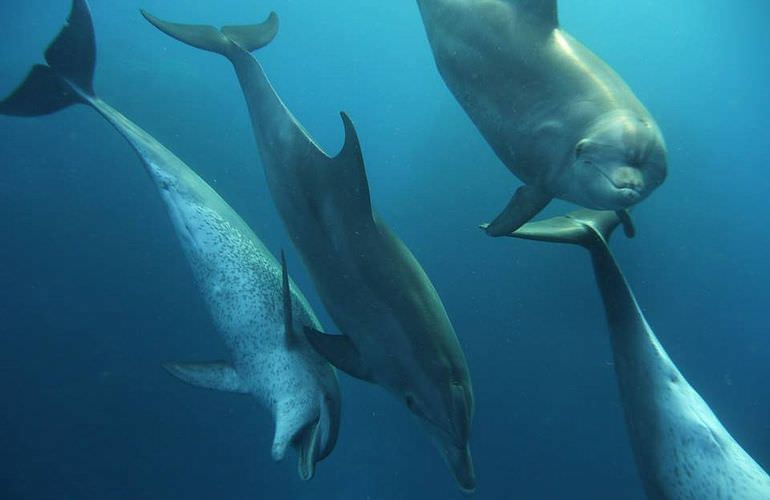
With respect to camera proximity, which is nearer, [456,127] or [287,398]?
[287,398]

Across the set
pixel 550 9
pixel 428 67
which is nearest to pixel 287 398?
pixel 550 9

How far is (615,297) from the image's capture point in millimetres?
4895

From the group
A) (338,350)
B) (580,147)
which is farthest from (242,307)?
(580,147)

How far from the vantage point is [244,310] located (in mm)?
5711

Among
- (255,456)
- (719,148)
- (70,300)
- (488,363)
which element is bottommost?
(255,456)

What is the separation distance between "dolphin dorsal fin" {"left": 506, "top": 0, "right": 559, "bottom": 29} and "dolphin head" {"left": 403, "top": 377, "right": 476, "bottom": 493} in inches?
110

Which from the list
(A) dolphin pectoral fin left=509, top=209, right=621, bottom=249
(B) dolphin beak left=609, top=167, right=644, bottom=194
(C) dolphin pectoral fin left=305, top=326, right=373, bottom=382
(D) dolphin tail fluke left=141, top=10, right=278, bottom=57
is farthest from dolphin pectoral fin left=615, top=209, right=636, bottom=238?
(D) dolphin tail fluke left=141, top=10, right=278, bottom=57

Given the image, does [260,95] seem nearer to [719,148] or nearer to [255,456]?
[255,456]

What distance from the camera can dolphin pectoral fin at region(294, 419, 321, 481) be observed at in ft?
15.8

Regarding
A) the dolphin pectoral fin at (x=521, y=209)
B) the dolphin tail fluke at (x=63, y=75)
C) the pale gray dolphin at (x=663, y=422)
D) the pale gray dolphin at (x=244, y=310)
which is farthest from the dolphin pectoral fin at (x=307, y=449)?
the dolphin tail fluke at (x=63, y=75)

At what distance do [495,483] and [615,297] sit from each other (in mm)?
4758

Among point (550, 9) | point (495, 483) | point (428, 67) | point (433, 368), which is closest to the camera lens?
point (433, 368)

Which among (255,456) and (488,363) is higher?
(488,363)

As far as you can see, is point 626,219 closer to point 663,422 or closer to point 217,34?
point 663,422
